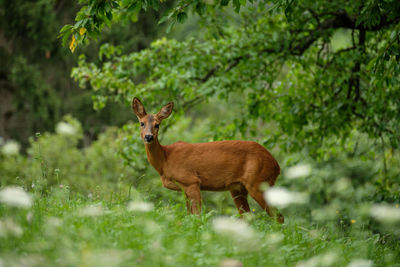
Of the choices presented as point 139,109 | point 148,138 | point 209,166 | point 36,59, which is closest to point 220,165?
point 209,166

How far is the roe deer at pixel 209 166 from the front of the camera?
525 cm

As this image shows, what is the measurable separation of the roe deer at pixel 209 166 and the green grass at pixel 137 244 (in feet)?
3.71

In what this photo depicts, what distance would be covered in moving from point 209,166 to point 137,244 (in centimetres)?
215

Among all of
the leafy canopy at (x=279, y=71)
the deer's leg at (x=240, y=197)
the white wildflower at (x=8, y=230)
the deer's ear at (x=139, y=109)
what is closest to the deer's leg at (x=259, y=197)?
the deer's leg at (x=240, y=197)

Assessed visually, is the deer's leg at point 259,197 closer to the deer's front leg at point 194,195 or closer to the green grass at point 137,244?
the deer's front leg at point 194,195

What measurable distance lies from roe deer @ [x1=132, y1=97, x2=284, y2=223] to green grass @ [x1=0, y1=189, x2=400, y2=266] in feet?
3.71

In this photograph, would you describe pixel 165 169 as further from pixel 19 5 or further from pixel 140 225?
pixel 19 5

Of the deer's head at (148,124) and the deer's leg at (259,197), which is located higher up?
the deer's head at (148,124)

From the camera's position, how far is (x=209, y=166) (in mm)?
5316

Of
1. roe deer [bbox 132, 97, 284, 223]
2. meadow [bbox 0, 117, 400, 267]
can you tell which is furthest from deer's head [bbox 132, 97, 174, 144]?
meadow [bbox 0, 117, 400, 267]

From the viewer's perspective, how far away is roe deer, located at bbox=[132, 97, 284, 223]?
5.25 metres

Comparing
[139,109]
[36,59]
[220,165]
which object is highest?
[36,59]

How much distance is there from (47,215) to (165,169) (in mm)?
1796

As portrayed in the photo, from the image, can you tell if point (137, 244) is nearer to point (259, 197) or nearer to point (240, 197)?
point (259, 197)
